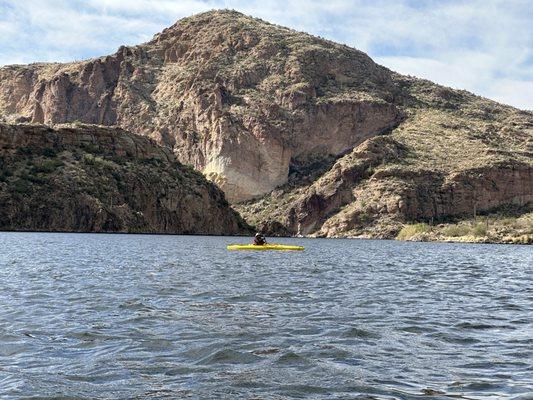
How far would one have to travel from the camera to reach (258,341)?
16.7m

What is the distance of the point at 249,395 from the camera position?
12.0 m

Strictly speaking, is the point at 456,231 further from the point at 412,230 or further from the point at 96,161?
the point at 96,161

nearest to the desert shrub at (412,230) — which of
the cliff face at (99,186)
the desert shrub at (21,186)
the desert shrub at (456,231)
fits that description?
the desert shrub at (456,231)

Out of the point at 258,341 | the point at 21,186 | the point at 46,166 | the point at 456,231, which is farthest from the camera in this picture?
the point at 456,231

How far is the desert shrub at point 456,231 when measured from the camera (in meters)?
169

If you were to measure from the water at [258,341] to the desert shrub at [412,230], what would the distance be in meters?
146

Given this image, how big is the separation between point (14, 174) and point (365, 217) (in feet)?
311

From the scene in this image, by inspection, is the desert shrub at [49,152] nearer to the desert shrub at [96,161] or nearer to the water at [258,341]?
the desert shrub at [96,161]

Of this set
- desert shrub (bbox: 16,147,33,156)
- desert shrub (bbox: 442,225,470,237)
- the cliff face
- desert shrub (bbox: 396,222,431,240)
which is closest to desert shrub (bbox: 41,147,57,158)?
the cliff face

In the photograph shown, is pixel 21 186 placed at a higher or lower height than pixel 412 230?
higher

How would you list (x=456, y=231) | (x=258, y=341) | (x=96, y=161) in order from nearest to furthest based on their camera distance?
(x=258, y=341) < (x=96, y=161) < (x=456, y=231)

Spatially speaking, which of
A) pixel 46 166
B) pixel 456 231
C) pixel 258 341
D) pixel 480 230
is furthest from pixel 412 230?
pixel 258 341

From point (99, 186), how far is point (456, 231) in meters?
87.2

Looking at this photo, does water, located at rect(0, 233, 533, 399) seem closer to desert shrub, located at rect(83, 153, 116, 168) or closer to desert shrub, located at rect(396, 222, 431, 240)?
desert shrub, located at rect(83, 153, 116, 168)
